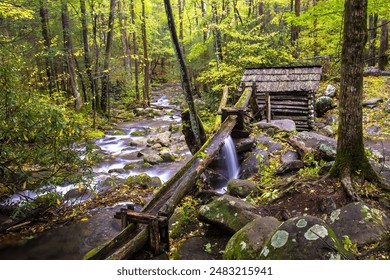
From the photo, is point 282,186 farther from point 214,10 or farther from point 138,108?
point 138,108

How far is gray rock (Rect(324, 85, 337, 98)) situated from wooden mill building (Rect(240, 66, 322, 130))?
3416 mm

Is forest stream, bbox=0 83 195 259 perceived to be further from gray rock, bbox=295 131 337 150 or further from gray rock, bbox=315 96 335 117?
gray rock, bbox=315 96 335 117

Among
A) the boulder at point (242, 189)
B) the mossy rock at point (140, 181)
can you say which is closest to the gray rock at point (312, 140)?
the boulder at point (242, 189)

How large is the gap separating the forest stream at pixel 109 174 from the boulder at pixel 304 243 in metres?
4.33

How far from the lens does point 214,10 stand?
2075 cm

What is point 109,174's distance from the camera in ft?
36.6

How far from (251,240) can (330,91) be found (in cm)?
1509

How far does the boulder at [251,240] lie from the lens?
153 inches

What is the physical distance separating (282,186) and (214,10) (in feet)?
57.7

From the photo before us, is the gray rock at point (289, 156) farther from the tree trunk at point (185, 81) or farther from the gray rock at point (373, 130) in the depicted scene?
the gray rock at point (373, 130)

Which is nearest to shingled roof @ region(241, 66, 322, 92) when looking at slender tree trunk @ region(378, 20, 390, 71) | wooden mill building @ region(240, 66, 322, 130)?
wooden mill building @ region(240, 66, 322, 130)

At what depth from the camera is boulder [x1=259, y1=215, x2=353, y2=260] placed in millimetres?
3268

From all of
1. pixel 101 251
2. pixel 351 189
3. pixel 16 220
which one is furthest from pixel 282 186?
pixel 16 220

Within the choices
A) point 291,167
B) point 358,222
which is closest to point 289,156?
point 291,167
